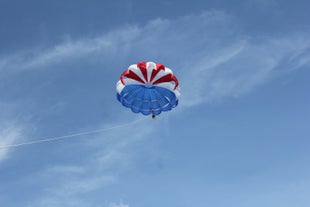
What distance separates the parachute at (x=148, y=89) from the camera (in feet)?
110

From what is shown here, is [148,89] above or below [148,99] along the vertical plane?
above

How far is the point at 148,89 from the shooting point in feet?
114

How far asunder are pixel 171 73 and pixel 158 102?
255 cm

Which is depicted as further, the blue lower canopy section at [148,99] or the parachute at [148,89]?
the blue lower canopy section at [148,99]

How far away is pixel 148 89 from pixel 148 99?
800 mm

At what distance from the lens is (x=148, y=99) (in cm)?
3481

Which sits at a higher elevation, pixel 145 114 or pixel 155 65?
pixel 155 65

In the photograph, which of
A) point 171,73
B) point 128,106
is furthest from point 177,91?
point 128,106

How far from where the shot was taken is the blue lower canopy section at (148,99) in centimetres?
3422

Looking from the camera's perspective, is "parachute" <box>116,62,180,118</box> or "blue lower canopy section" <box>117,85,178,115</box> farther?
"blue lower canopy section" <box>117,85,178,115</box>

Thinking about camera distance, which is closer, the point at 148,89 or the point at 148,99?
the point at 148,89

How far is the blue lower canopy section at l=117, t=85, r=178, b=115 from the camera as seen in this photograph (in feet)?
112

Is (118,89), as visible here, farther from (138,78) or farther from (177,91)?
(177,91)

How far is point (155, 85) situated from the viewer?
33.8 m
